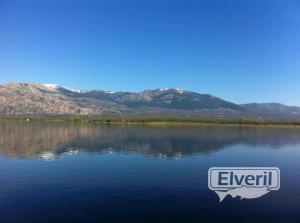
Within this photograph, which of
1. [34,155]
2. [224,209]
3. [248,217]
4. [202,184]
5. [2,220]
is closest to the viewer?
[2,220]

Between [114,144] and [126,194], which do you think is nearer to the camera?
[126,194]

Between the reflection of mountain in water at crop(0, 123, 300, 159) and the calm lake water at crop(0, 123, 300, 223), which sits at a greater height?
the reflection of mountain in water at crop(0, 123, 300, 159)

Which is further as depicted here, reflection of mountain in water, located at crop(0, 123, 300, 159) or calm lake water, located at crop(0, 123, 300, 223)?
reflection of mountain in water, located at crop(0, 123, 300, 159)

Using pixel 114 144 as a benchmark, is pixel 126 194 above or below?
below

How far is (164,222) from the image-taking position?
33.0 m

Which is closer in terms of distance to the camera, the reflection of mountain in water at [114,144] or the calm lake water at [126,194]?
the calm lake water at [126,194]

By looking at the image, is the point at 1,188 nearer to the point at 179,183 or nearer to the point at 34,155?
the point at 179,183

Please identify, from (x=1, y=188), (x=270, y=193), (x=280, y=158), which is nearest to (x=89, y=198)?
(x=1, y=188)

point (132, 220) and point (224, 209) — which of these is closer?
point (132, 220)

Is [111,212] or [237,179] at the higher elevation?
[237,179]

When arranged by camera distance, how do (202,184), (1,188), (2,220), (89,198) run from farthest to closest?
(202,184) → (1,188) → (89,198) → (2,220)

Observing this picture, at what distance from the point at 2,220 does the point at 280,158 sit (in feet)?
223

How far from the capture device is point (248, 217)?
117ft

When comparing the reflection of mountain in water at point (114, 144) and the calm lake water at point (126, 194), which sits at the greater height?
the reflection of mountain in water at point (114, 144)
